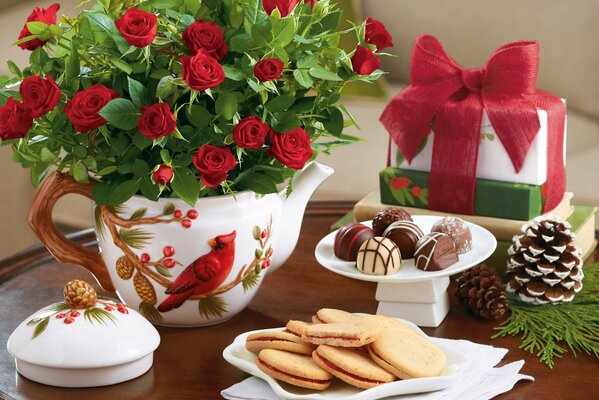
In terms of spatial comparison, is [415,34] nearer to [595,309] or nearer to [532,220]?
[532,220]

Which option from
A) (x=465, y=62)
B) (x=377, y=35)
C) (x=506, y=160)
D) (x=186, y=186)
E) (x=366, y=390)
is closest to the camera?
(x=366, y=390)

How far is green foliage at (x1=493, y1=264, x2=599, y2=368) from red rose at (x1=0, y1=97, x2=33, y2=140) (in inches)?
22.3

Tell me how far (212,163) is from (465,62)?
5.37ft

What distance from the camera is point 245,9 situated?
945 millimetres

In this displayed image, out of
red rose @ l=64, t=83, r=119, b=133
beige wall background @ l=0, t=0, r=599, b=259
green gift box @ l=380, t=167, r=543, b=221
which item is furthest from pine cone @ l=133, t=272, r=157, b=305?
beige wall background @ l=0, t=0, r=599, b=259

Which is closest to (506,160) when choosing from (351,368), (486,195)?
(486,195)

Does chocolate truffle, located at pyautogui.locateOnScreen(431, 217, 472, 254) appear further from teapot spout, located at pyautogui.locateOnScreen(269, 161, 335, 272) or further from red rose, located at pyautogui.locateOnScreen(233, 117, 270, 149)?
red rose, located at pyautogui.locateOnScreen(233, 117, 270, 149)

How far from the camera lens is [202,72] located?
0.88 metres

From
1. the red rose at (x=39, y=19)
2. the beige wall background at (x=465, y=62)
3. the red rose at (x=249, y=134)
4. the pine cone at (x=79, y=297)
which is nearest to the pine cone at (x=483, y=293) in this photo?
the red rose at (x=249, y=134)

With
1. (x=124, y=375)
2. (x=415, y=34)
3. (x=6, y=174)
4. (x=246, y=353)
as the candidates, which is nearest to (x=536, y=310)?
(x=246, y=353)

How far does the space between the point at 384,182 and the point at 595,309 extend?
0.36 m

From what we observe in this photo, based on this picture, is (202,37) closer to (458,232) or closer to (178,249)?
(178,249)

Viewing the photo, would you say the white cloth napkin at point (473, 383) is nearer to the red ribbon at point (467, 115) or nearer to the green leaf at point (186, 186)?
the green leaf at point (186, 186)

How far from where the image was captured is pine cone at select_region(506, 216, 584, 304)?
1118 mm
